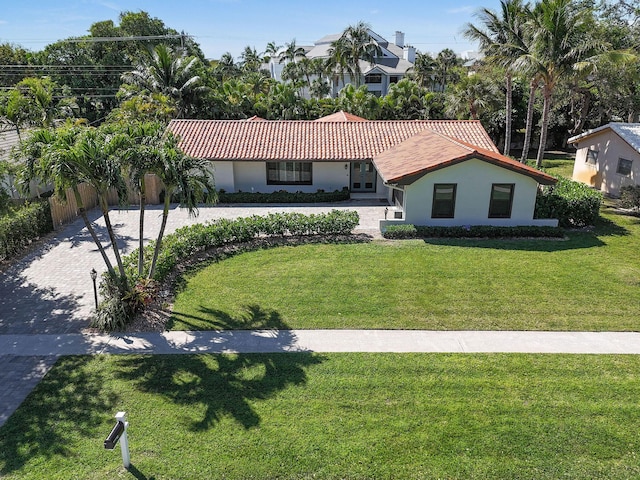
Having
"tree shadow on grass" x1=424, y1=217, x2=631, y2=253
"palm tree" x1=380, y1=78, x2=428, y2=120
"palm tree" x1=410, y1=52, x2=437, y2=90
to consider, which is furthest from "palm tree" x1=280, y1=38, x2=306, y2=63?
"tree shadow on grass" x1=424, y1=217, x2=631, y2=253

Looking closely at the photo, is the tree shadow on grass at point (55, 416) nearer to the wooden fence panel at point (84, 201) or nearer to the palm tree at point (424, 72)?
the wooden fence panel at point (84, 201)

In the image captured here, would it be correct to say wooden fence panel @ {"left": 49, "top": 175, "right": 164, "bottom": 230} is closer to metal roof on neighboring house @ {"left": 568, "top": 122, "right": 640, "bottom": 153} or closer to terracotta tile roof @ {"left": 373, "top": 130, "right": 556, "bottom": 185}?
terracotta tile roof @ {"left": 373, "top": 130, "right": 556, "bottom": 185}

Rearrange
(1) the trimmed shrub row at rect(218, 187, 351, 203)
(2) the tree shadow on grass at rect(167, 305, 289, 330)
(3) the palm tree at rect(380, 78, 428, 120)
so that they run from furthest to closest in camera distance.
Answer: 1. (3) the palm tree at rect(380, 78, 428, 120)
2. (1) the trimmed shrub row at rect(218, 187, 351, 203)
3. (2) the tree shadow on grass at rect(167, 305, 289, 330)

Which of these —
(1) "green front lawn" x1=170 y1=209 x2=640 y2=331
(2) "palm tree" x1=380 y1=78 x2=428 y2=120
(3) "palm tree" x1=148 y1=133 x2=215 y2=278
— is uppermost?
(2) "palm tree" x1=380 y1=78 x2=428 y2=120

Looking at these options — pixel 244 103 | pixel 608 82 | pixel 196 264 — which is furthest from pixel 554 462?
Answer: pixel 244 103

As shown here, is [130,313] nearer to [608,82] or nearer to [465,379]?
[465,379]

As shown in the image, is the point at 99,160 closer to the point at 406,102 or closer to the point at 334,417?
the point at 334,417
